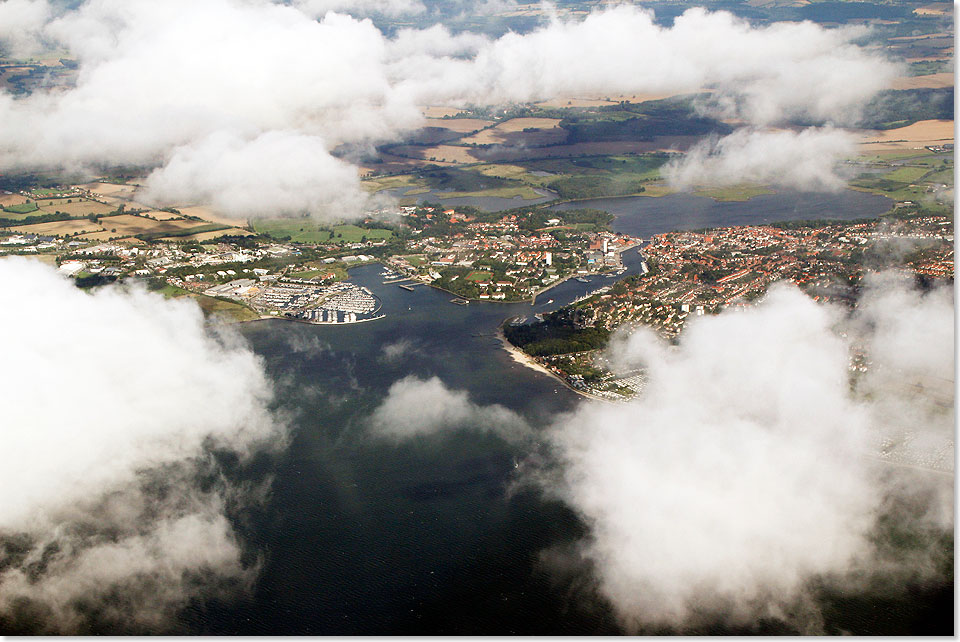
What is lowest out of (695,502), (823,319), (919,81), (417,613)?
(417,613)

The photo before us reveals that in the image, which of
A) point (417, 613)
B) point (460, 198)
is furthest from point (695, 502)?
point (460, 198)

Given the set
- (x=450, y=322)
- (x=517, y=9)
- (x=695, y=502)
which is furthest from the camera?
(x=517, y=9)

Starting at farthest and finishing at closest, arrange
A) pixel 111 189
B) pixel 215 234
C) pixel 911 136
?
pixel 911 136
pixel 111 189
pixel 215 234

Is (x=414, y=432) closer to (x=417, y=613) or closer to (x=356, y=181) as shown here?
(x=417, y=613)

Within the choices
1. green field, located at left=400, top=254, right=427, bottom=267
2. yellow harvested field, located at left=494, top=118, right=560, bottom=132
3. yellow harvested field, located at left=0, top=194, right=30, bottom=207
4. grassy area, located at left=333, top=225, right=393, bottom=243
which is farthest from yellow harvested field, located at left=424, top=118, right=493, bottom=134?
yellow harvested field, located at left=0, top=194, right=30, bottom=207

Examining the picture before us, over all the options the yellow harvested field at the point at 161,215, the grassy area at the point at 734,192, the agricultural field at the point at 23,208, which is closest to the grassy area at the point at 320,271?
the yellow harvested field at the point at 161,215

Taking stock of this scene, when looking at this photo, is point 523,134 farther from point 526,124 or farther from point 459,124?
point 459,124

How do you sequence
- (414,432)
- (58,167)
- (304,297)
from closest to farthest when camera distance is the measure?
1. (414,432)
2. (304,297)
3. (58,167)

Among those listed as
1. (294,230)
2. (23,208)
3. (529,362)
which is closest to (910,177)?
(529,362)
